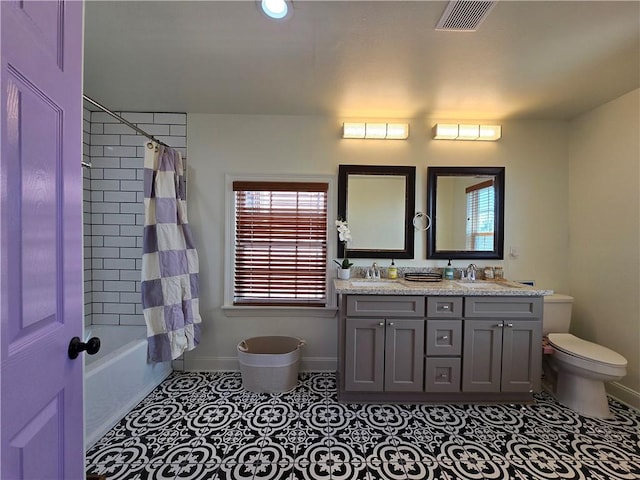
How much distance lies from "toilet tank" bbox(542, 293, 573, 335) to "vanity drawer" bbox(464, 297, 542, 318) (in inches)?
15.6

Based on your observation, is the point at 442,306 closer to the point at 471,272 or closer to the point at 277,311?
the point at 471,272

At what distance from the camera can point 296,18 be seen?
4.28ft

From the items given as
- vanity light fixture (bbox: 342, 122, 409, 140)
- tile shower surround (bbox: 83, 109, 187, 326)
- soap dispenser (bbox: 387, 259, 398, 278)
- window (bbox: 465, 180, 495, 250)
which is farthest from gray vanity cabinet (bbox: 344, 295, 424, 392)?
tile shower surround (bbox: 83, 109, 187, 326)

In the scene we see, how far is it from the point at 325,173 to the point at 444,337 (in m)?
1.64

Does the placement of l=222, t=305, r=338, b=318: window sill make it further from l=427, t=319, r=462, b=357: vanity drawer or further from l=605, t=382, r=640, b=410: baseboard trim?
l=605, t=382, r=640, b=410: baseboard trim

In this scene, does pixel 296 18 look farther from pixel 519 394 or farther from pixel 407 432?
pixel 519 394

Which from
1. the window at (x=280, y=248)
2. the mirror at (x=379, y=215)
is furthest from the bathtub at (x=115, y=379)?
the mirror at (x=379, y=215)

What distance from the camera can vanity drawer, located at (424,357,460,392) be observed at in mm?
1938

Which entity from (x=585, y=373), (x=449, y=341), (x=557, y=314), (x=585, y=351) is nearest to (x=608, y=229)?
(x=557, y=314)

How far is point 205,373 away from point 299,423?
1.08 metres

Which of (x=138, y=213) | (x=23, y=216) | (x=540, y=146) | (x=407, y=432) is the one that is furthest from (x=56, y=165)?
(x=540, y=146)

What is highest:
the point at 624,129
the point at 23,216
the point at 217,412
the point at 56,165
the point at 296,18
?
the point at 296,18

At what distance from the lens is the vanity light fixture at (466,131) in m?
2.33

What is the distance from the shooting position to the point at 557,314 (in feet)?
7.27
